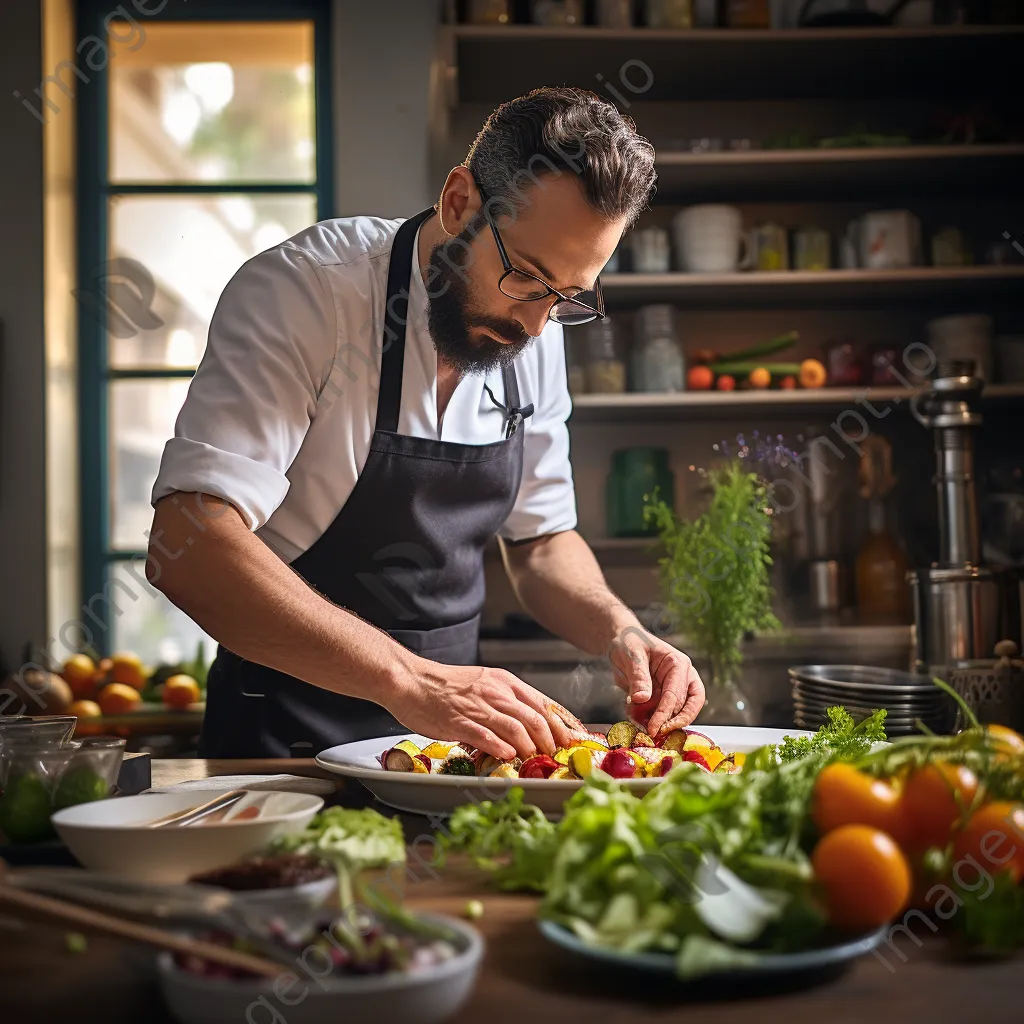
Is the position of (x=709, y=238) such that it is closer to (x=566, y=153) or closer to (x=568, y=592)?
(x=568, y=592)

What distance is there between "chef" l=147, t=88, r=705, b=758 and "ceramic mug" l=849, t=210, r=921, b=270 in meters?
1.52

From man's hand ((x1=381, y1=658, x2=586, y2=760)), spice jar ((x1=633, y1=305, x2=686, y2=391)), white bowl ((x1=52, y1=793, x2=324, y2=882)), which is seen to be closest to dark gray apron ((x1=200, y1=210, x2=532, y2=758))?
man's hand ((x1=381, y1=658, x2=586, y2=760))

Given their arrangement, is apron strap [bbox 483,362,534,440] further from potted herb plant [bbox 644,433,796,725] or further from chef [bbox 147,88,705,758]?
potted herb plant [bbox 644,433,796,725]

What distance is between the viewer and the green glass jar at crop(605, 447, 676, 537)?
3.03 metres

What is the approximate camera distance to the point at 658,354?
9.67 ft

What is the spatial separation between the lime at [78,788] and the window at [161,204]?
260 cm

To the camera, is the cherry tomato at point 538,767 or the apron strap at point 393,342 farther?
the apron strap at point 393,342

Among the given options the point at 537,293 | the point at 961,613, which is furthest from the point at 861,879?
the point at 961,613

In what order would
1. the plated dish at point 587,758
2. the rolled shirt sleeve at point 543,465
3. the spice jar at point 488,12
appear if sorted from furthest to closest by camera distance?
the spice jar at point 488,12 → the rolled shirt sleeve at point 543,465 → the plated dish at point 587,758

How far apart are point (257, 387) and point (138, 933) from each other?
0.97 meters

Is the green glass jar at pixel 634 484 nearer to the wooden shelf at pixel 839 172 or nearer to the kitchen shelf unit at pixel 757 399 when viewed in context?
the kitchen shelf unit at pixel 757 399

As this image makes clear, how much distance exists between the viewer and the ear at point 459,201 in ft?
4.96

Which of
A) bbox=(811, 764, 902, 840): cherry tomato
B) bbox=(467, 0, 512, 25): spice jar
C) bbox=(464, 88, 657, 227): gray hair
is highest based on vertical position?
bbox=(467, 0, 512, 25): spice jar

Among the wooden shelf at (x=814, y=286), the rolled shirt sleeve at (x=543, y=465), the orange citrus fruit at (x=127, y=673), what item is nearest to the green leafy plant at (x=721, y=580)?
the rolled shirt sleeve at (x=543, y=465)
